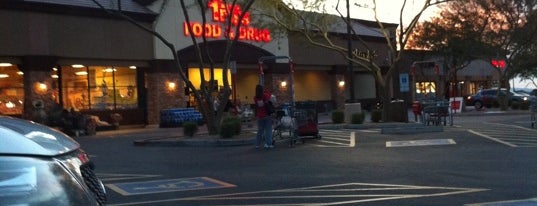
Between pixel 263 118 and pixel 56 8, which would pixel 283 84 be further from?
pixel 263 118

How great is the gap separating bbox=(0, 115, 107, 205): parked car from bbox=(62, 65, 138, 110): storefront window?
90.8 feet

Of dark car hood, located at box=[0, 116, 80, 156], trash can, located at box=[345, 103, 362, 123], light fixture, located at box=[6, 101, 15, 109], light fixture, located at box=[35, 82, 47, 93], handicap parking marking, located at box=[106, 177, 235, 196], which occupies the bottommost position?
handicap parking marking, located at box=[106, 177, 235, 196]

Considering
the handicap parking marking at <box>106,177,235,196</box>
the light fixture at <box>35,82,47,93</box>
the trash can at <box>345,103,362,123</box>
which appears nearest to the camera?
the handicap parking marking at <box>106,177,235,196</box>

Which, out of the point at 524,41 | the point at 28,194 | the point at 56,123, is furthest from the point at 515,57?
the point at 28,194

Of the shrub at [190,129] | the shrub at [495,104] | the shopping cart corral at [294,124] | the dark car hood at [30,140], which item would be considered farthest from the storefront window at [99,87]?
the dark car hood at [30,140]

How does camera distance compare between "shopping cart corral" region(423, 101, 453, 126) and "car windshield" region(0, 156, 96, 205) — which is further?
"shopping cart corral" region(423, 101, 453, 126)

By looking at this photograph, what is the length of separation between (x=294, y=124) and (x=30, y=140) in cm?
1372

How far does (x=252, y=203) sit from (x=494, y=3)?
30.3m

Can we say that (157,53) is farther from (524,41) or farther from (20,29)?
(524,41)

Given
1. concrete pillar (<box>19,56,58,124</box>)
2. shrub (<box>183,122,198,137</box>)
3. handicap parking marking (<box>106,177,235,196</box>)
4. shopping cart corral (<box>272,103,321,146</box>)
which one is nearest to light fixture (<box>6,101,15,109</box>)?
concrete pillar (<box>19,56,58,124</box>)

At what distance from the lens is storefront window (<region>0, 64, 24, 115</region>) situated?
28062mm

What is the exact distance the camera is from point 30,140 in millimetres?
2869

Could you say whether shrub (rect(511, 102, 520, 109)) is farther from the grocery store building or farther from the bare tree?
the grocery store building

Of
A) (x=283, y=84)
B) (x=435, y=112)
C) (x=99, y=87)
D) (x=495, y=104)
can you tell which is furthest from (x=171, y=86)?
(x=495, y=104)
